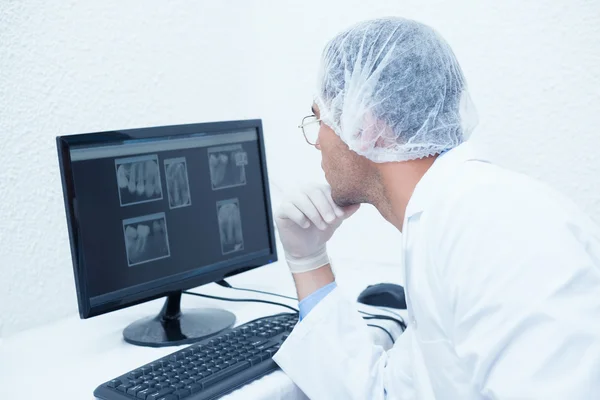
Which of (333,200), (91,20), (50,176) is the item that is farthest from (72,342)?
(91,20)

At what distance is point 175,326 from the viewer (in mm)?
1270

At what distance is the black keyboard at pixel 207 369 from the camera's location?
947 millimetres

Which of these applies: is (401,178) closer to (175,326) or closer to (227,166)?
(227,166)

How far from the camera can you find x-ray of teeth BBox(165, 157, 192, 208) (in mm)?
1252

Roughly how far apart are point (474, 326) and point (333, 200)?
47cm

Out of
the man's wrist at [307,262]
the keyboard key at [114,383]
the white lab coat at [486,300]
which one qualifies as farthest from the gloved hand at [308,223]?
the keyboard key at [114,383]

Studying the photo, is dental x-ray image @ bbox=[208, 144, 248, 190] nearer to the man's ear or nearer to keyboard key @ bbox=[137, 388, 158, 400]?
the man's ear

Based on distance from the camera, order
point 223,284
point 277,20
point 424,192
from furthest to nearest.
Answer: point 277,20 → point 223,284 → point 424,192

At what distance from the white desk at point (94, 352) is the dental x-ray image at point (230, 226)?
0.50ft

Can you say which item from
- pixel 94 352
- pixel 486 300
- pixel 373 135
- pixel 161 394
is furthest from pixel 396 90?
pixel 94 352

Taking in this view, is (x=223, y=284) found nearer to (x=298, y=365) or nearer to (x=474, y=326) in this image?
(x=298, y=365)

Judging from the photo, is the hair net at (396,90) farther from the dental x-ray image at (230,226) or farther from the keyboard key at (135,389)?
the keyboard key at (135,389)

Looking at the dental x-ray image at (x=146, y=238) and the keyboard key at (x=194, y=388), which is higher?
the dental x-ray image at (x=146, y=238)

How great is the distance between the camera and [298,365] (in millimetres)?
1065
